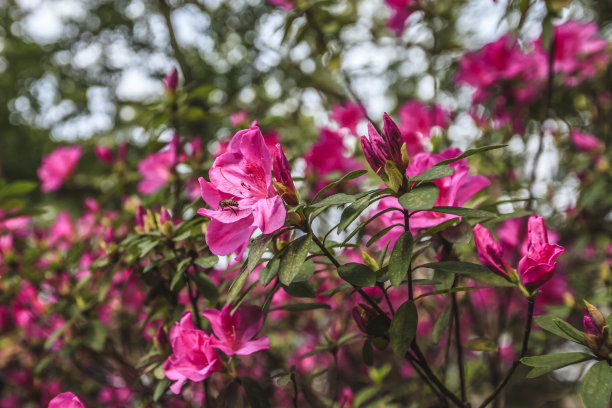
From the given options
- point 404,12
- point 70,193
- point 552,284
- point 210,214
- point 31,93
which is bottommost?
point 70,193

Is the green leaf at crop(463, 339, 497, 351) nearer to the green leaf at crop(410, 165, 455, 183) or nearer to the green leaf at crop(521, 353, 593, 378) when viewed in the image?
the green leaf at crop(521, 353, 593, 378)

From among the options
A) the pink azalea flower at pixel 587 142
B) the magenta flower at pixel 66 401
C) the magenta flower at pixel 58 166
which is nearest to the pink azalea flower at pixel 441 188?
the magenta flower at pixel 66 401

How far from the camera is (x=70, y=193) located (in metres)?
4.43

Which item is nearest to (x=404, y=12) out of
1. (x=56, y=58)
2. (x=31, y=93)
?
(x=56, y=58)

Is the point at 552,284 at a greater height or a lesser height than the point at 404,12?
lesser

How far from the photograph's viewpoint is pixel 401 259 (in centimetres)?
72

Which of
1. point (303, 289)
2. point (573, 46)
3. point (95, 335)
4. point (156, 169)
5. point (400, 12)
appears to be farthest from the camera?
point (573, 46)

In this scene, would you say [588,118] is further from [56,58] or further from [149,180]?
[56,58]

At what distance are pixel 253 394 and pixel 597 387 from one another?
0.55 metres

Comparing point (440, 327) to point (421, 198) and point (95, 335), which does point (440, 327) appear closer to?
point (421, 198)

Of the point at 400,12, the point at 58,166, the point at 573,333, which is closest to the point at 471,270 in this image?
the point at 573,333

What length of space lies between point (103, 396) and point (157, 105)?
4.21 feet

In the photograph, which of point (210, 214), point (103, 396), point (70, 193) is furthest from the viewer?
point (70, 193)

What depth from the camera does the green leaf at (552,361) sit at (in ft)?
2.33
